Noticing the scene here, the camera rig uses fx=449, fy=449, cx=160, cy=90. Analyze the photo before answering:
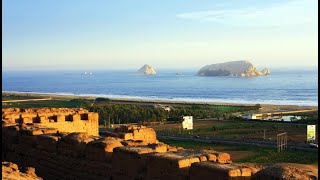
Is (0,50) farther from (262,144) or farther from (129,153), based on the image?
(262,144)

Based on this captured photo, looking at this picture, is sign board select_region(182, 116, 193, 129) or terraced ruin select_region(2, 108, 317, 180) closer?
terraced ruin select_region(2, 108, 317, 180)

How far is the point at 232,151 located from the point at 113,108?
109ft

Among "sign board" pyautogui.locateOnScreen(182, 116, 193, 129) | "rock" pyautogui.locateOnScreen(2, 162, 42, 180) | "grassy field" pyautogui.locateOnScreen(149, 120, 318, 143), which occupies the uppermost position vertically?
"rock" pyautogui.locateOnScreen(2, 162, 42, 180)

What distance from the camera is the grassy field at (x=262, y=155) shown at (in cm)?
3055

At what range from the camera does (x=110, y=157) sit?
32.4 feet

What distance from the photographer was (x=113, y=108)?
65.4m

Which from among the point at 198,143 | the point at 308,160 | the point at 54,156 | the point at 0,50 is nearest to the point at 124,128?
the point at 54,156

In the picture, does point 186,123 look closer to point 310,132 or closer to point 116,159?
point 310,132

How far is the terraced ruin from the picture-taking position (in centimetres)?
738

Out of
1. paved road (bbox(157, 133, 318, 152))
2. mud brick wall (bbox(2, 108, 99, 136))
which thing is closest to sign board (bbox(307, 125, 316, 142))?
paved road (bbox(157, 133, 318, 152))

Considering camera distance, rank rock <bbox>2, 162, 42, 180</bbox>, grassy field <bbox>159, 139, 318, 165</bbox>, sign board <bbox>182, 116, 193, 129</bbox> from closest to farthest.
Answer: rock <bbox>2, 162, 42, 180</bbox> → grassy field <bbox>159, 139, 318, 165</bbox> → sign board <bbox>182, 116, 193, 129</bbox>

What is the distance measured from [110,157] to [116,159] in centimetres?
40

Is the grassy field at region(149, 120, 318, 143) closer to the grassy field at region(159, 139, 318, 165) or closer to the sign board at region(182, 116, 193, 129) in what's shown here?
the sign board at region(182, 116, 193, 129)

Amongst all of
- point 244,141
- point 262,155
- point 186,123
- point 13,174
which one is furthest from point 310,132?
point 13,174
